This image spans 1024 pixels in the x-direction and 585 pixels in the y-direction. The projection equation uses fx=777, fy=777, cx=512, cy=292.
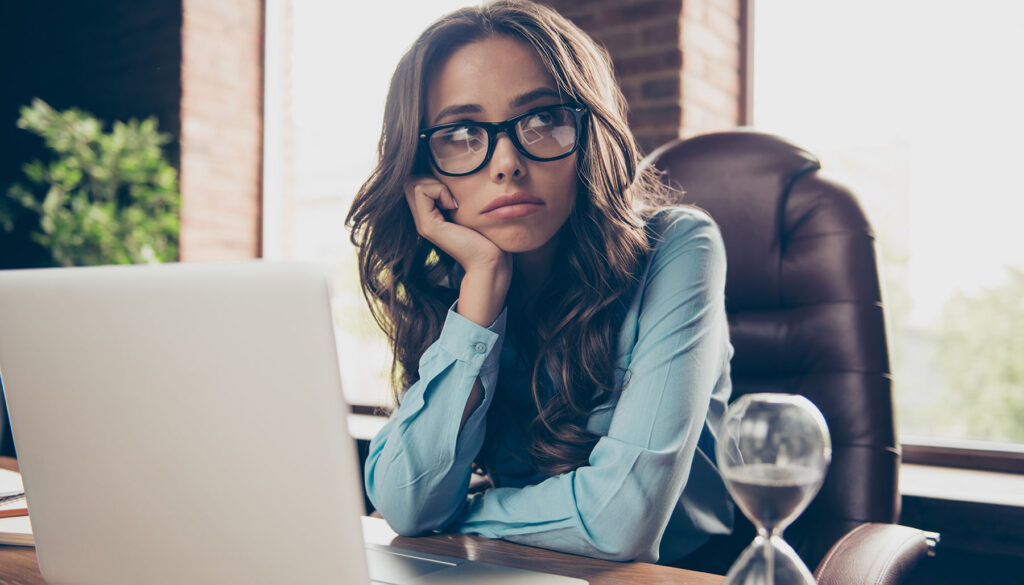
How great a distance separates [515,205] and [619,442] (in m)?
0.37

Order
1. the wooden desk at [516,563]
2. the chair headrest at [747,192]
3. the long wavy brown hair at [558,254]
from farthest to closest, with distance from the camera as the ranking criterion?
the chair headrest at [747,192] < the long wavy brown hair at [558,254] < the wooden desk at [516,563]

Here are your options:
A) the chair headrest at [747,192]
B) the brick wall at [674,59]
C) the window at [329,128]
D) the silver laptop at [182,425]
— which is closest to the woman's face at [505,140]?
the chair headrest at [747,192]

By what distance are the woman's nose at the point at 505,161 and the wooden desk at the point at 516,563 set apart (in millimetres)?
491

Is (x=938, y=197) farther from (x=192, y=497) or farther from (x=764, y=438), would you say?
(x=192, y=497)

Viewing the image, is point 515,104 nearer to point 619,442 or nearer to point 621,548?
point 619,442

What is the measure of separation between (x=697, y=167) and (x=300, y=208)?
2.49 metres

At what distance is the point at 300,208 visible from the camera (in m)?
3.56

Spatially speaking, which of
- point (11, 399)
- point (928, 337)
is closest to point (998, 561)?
point (928, 337)

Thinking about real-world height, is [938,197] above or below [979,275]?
above

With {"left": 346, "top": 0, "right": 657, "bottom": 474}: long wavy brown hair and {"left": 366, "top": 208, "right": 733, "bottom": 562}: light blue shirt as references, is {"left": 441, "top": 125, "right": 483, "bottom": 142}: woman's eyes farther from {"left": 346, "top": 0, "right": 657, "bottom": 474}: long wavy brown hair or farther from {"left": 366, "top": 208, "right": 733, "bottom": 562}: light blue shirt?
{"left": 366, "top": 208, "right": 733, "bottom": 562}: light blue shirt

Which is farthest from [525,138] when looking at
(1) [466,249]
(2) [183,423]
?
(2) [183,423]

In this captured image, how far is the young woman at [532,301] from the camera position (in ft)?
3.13

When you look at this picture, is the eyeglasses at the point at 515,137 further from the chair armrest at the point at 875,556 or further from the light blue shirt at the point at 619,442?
the chair armrest at the point at 875,556

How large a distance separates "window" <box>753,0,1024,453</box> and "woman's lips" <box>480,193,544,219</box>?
37.7 inches
